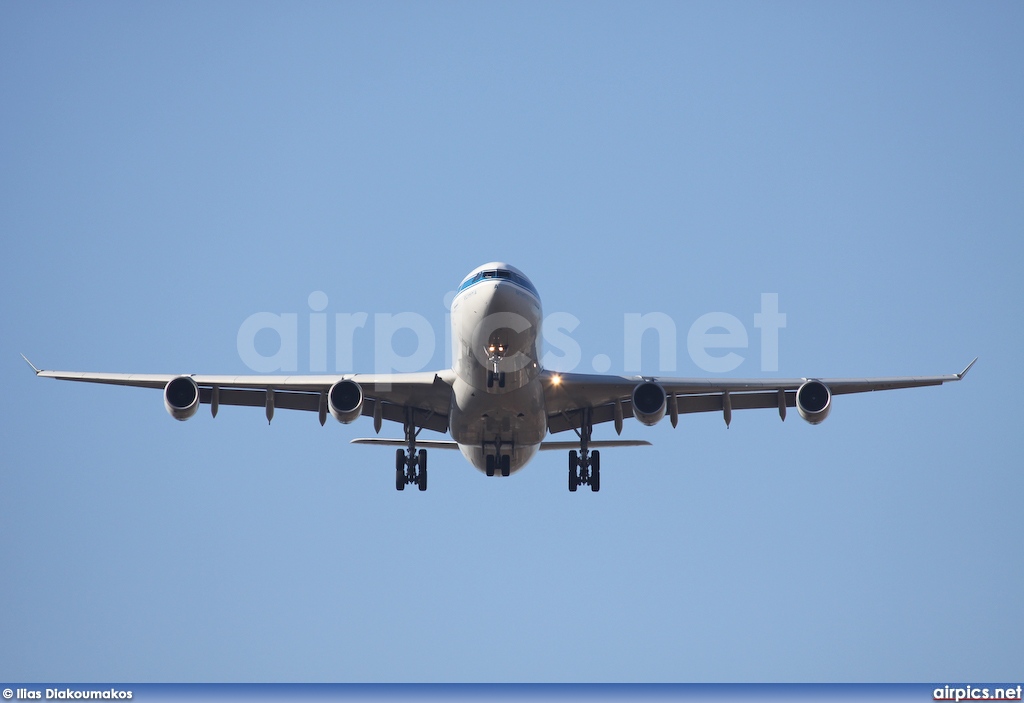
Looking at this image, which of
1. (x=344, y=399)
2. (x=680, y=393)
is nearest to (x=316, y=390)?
(x=344, y=399)

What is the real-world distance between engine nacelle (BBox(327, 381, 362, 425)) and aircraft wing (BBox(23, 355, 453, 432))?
11.2 inches

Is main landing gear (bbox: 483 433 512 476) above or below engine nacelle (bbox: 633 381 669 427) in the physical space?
below

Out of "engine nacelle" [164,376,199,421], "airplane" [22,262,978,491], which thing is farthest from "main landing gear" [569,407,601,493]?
"engine nacelle" [164,376,199,421]

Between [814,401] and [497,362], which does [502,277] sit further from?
[814,401]

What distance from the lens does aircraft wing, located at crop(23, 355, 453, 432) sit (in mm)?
38094

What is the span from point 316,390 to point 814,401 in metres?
13.7

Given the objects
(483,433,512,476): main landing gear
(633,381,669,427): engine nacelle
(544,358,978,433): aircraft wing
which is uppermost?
(544,358,978,433): aircraft wing

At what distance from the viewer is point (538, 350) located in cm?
3569

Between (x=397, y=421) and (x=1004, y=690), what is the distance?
61.2 ft

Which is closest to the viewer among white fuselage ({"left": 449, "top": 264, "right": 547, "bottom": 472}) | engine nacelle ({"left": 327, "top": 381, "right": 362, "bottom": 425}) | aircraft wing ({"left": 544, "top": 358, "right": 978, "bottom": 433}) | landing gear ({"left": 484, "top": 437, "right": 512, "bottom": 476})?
white fuselage ({"left": 449, "top": 264, "right": 547, "bottom": 472})

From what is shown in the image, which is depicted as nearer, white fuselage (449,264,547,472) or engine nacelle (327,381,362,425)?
white fuselage (449,264,547,472)

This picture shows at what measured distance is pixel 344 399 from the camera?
36781 mm

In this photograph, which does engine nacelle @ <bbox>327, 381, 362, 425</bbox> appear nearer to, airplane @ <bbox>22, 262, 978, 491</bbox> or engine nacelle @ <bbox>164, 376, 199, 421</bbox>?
airplane @ <bbox>22, 262, 978, 491</bbox>

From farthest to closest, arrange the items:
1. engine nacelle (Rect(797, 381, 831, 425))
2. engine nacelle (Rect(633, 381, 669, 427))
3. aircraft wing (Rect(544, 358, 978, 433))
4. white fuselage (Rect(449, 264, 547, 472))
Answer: aircraft wing (Rect(544, 358, 978, 433)) < engine nacelle (Rect(797, 381, 831, 425)) < engine nacelle (Rect(633, 381, 669, 427)) < white fuselage (Rect(449, 264, 547, 472))
